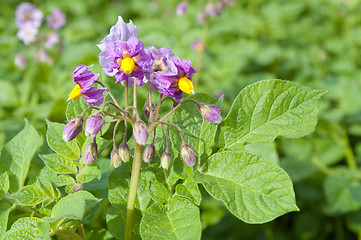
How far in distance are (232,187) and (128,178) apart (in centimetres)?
41

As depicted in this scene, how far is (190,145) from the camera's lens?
1.43 m

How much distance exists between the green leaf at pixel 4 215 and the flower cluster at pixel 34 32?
301 cm

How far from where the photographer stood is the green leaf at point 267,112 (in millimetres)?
1400

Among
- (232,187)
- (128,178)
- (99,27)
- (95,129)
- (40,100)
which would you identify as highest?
(99,27)

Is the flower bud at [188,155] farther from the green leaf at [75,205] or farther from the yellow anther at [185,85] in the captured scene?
the green leaf at [75,205]

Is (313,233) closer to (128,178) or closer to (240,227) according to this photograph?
(240,227)

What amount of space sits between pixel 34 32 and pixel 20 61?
33cm

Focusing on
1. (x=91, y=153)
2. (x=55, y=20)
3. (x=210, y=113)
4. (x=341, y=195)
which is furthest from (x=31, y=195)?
(x=55, y=20)

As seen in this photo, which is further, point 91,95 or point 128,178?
point 128,178

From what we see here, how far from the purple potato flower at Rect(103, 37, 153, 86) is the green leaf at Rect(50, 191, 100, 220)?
1.27 feet

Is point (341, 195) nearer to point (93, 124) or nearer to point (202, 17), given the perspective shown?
point (202, 17)

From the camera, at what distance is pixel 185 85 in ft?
4.25

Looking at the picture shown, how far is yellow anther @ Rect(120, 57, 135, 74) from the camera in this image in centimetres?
123

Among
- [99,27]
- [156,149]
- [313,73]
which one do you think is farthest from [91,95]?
[99,27]
